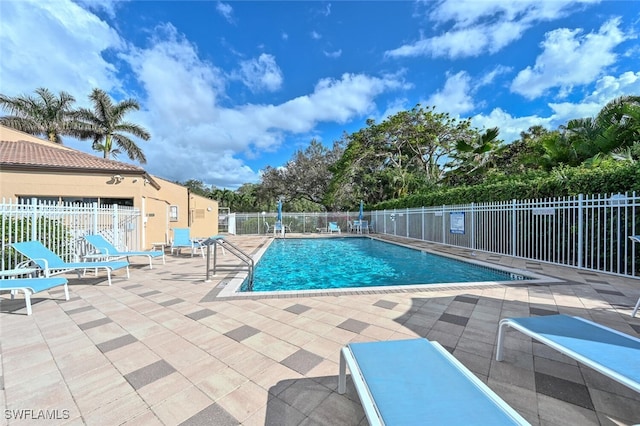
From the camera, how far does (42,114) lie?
17.9 meters

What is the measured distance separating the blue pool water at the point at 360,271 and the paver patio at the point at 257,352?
1.87m

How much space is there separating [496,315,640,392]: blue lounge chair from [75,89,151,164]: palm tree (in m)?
24.4

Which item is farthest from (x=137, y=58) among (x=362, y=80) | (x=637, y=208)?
(x=637, y=208)

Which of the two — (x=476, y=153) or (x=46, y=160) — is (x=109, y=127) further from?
(x=476, y=153)

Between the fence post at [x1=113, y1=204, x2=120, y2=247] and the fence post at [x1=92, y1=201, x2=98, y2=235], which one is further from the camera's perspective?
the fence post at [x1=113, y1=204, x2=120, y2=247]

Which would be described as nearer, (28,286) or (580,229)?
(28,286)

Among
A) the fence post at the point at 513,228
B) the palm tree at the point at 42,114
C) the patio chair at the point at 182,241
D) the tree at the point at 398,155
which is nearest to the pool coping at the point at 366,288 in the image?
the fence post at the point at 513,228

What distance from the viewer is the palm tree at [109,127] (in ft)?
62.9

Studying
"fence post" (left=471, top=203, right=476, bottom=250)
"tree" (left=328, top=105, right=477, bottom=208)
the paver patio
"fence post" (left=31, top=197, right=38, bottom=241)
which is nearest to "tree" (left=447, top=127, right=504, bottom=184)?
"tree" (left=328, top=105, right=477, bottom=208)

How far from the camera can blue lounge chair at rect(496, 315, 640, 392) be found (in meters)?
1.60

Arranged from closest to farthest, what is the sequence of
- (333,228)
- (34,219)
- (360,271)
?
(34,219) → (360,271) → (333,228)

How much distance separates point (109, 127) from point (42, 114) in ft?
11.9

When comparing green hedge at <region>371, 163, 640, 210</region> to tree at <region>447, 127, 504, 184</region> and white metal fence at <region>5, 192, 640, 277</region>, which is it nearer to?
white metal fence at <region>5, 192, 640, 277</region>

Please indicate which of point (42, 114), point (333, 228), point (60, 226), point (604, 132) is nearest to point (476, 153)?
point (604, 132)
